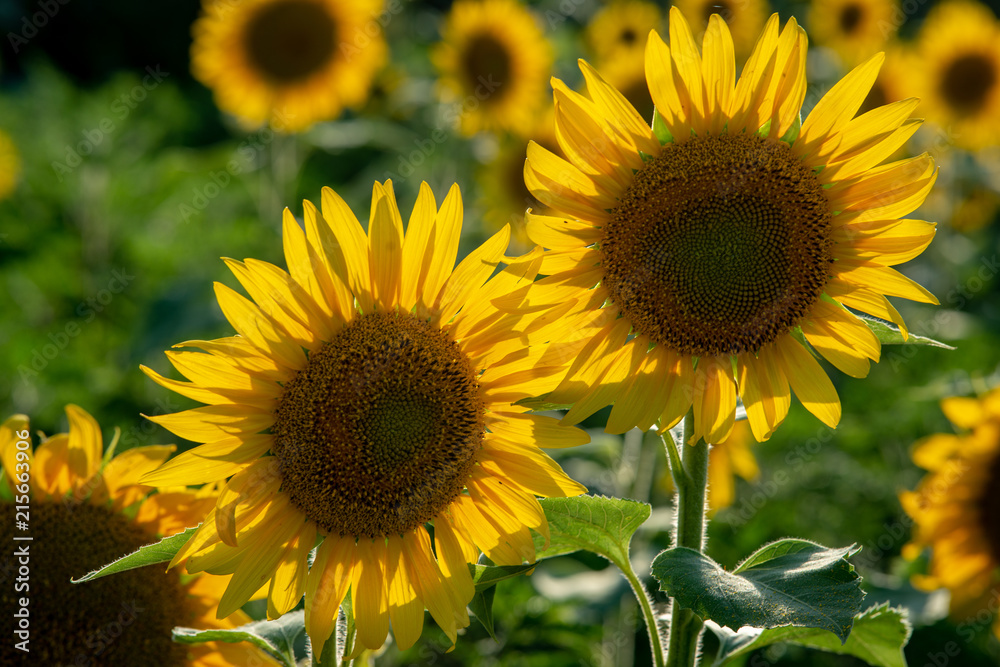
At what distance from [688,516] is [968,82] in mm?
5199

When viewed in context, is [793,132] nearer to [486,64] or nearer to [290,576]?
[290,576]

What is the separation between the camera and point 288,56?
4879 mm

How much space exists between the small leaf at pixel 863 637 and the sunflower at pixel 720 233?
346mm

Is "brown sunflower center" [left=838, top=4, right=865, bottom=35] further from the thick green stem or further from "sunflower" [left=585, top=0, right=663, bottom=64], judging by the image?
the thick green stem

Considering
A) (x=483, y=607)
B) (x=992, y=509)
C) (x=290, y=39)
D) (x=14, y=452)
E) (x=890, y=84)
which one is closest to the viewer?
(x=483, y=607)

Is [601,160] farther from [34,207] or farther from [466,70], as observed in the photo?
[34,207]

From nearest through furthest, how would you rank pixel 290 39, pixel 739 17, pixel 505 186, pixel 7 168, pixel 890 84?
pixel 290 39, pixel 505 186, pixel 890 84, pixel 7 168, pixel 739 17

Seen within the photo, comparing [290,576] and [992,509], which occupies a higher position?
[290,576]

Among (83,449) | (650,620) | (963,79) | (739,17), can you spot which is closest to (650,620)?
(650,620)

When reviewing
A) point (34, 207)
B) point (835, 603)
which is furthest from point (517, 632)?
point (34, 207)

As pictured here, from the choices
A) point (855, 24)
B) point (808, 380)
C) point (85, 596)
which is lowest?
point (85, 596)

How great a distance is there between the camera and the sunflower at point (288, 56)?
15.7 feet

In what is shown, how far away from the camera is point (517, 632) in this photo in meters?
2.55

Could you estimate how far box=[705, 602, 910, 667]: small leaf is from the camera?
149 cm
